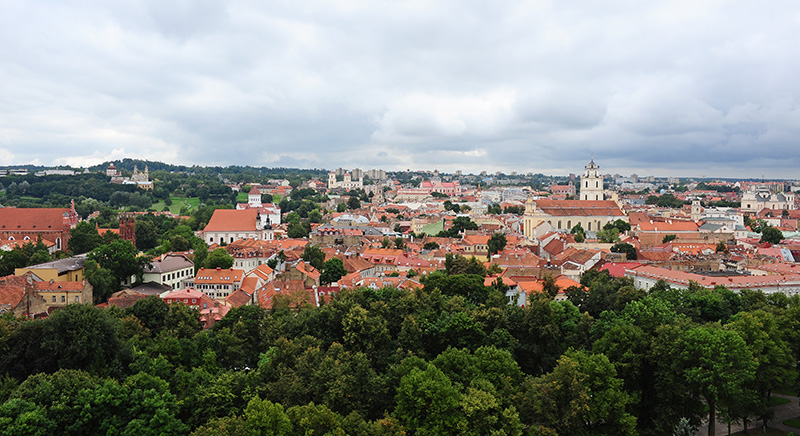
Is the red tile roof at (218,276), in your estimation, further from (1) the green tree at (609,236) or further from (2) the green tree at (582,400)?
(1) the green tree at (609,236)

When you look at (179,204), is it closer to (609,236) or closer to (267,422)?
(609,236)

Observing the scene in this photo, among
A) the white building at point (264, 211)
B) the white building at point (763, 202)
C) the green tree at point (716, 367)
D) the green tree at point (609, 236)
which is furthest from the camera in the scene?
the white building at point (763, 202)

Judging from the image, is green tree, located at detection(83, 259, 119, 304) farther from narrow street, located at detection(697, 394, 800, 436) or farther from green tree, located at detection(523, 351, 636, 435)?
narrow street, located at detection(697, 394, 800, 436)

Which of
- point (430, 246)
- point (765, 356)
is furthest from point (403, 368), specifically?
point (430, 246)

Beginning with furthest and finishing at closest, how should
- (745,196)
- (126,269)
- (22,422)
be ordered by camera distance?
(745,196) → (126,269) → (22,422)

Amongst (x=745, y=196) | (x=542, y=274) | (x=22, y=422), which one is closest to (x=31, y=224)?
(x=22, y=422)

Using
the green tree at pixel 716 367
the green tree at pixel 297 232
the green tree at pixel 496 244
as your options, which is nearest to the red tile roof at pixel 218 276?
the green tree at pixel 496 244

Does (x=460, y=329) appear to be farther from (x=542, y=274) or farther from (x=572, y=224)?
(x=572, y=224)
